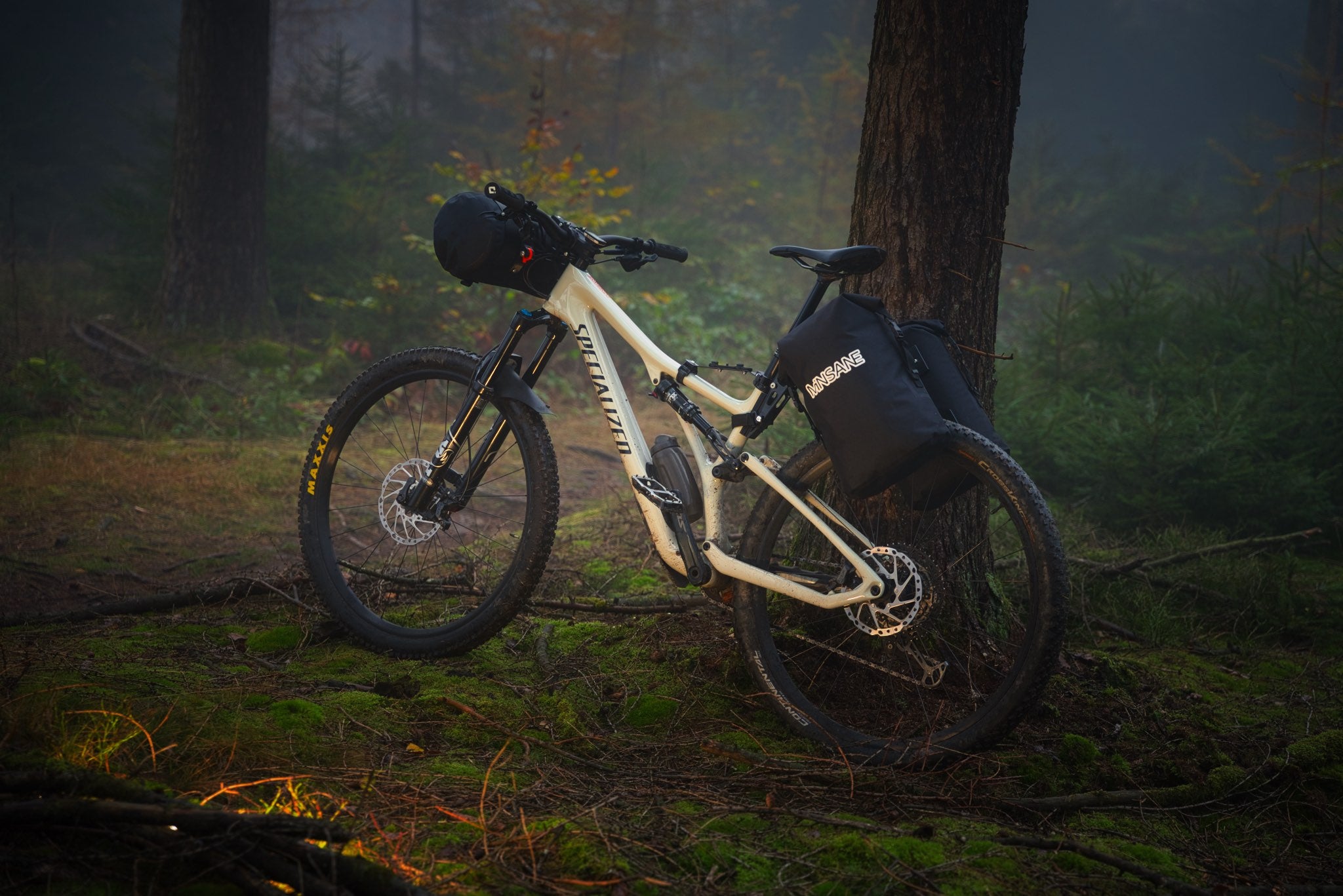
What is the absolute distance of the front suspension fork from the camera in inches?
116

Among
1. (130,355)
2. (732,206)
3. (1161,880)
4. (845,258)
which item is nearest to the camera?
(1161,880)

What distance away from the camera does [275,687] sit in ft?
8.05

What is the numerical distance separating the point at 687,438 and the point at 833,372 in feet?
1.91

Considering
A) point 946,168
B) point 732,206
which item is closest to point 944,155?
point 946,168

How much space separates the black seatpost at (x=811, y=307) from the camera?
2525 millimetres

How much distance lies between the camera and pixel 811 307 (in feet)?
8.51

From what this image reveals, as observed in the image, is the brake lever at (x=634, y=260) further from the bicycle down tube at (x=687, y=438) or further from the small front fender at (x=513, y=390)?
the small front fender at (x=513, y=390)

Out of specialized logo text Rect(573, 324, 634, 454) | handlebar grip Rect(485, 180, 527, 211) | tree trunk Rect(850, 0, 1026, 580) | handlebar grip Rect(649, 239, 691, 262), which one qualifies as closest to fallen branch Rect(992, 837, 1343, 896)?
tree trunk Rect(850, 0, 1026, 580)

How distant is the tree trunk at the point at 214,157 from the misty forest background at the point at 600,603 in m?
0.29

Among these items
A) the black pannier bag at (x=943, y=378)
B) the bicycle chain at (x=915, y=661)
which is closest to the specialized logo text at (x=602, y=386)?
the bicycle chain at (x=915, y=661)

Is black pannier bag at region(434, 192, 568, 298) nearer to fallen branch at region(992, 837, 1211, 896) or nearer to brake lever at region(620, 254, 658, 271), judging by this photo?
brake lever at region(620, 254, 658, 271)

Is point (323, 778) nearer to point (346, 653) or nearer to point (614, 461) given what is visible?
point (346, 653)

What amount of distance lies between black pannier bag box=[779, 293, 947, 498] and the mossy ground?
79 cm

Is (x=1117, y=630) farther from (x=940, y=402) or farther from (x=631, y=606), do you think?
(x=631, y=606)
